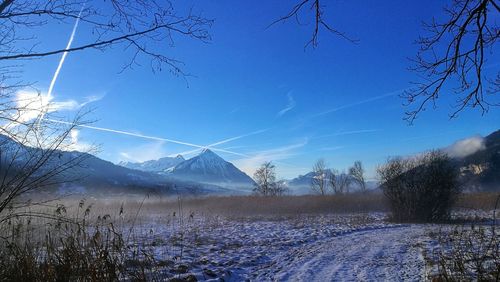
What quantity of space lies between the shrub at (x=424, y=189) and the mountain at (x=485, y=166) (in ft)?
377

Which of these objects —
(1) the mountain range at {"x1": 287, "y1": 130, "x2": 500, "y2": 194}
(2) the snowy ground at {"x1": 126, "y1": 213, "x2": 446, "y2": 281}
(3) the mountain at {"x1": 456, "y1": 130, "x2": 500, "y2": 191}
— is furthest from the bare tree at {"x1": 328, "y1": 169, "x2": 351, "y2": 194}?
(2) the snowy ground at {"x1": 126, "y1": 213, "x2": 446, "y2": 281}

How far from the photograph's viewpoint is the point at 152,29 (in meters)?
4.60

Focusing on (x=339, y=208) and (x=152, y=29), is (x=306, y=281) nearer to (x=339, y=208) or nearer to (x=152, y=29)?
(x=152, y=29)

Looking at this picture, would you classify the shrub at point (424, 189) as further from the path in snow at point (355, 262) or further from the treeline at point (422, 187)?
the path in snow at point (355, 262)

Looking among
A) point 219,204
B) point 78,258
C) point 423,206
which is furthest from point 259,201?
point 78,258

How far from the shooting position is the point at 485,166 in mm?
146875

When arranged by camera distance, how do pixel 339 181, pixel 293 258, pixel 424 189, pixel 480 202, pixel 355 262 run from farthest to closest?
pixel 339 181
pixel 480 202
pixel 424 189
pixel 293 258
pixel 355 262

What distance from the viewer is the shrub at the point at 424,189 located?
2162 cm

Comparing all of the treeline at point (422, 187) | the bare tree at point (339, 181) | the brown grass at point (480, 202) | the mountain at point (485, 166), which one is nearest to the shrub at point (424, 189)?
the treeline at point (422, 187)

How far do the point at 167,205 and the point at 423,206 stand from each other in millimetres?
22241

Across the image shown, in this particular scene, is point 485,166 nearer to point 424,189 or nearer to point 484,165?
point 484,165

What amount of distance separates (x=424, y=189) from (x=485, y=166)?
14849 centimetres

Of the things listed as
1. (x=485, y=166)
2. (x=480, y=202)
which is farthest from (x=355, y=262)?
(x=485, y=166)

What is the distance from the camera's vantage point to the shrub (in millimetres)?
21625
